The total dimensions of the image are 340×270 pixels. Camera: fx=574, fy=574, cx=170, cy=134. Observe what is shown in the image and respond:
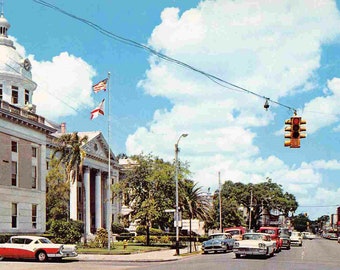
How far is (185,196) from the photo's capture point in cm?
5697

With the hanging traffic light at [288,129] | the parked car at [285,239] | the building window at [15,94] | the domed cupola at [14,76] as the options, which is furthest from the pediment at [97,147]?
the hanging traffic light at [288,129]

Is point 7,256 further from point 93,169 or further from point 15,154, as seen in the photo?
point 93,169

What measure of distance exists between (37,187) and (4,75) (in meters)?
16.6

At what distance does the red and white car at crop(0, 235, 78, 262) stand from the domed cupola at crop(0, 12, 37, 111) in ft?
108

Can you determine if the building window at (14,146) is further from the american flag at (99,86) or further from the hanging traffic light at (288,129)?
the hanging traffic light at (288,129)

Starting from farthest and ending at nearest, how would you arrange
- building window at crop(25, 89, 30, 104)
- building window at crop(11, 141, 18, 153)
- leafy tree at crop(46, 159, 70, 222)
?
building window at crop(25, 89, 30, 104) → leafy tree at crop(46, 159, 70, 222) → building window at crop(11, 141, 18, 153)

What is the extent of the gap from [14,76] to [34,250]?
120ft

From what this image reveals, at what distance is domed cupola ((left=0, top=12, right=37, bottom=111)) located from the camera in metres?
66.3

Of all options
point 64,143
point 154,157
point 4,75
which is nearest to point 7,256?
point 64,143

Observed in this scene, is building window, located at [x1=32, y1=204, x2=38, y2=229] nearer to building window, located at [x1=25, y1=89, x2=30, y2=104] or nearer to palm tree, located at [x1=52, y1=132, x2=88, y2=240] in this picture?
palm tree, located at [x1=52, y1=132, x2=88, y2=240]

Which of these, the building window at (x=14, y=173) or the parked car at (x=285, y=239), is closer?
the parked car at (x=285, y=239)

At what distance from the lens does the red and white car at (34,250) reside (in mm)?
34156

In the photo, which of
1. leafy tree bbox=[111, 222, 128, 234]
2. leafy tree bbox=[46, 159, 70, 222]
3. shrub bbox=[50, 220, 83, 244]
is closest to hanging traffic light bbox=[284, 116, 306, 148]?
shrub bbox=[50, 220, 83, 244]

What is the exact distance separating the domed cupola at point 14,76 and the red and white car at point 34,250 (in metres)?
32.9
